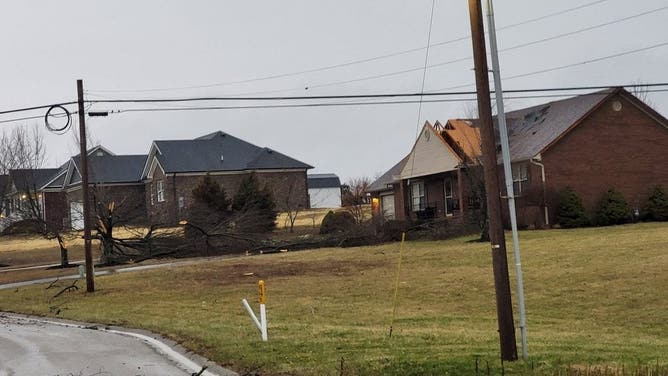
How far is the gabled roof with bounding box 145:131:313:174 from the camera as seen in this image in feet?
217

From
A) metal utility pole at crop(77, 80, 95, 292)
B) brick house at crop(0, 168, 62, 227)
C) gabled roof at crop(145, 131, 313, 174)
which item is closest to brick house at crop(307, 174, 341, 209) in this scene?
gabled roof at crop(145, 131, 313, 174)

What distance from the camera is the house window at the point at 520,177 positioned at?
43.2 metres

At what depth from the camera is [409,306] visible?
65.7ft

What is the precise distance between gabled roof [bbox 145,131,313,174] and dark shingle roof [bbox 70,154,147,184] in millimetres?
5291

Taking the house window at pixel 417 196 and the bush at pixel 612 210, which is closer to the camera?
the bush at pixel 612 210

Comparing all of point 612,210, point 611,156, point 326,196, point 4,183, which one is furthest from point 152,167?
point 612,210

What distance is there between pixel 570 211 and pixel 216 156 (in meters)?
36.2

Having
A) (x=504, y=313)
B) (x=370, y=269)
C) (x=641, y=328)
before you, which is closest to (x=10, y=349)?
(x=504, y=313)

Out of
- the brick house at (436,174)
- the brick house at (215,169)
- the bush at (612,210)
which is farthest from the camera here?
the brick house at (215,169)

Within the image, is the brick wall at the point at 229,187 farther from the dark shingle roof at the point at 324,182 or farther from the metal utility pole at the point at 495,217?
the metal utility pole at the point at 495,217

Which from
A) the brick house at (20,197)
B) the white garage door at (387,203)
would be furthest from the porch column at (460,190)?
the brick house at (20,197)

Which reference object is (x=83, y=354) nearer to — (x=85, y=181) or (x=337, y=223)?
(x=85, y=181)

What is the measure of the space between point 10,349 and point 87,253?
43.2ft

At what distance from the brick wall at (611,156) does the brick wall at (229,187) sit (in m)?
26.9
